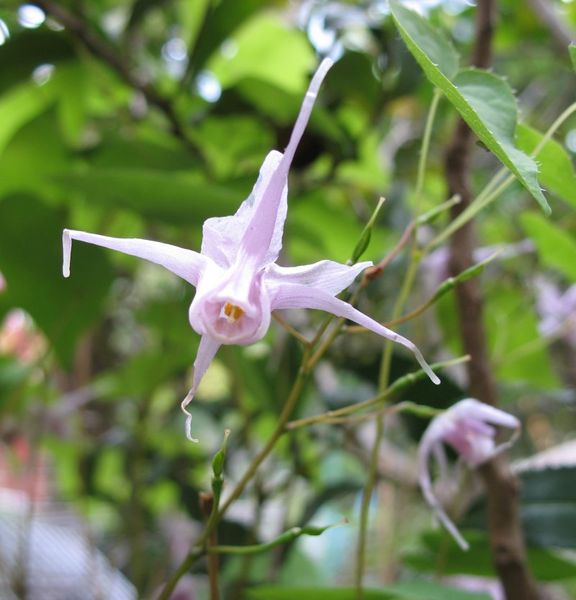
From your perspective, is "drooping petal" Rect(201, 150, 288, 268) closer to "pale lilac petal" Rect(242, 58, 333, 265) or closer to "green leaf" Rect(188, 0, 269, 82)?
"pale lilac petal" Rect(242, 58, 333, 265)

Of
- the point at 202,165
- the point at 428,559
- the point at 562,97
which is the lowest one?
the point at 428,559

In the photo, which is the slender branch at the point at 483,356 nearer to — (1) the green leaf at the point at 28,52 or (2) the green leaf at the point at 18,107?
(1) the green leaf at the point at 28,52

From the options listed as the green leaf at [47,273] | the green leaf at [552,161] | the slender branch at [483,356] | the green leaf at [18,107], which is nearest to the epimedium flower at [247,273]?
the green leaf at [552,161]

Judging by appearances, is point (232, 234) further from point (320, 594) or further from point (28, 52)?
point (28, 52)

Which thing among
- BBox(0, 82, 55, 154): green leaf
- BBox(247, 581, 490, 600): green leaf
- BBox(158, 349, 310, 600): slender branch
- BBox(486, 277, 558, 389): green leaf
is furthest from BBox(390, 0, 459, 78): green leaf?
BBox(0, 82, 55, 154): green leaf

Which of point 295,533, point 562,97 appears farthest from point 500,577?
point 562,97

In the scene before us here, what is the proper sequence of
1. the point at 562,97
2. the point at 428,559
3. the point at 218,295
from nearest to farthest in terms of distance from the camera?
the point at 218,295 → the point at 428,559 → the point at 562,97

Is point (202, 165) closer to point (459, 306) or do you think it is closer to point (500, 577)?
→ point (459, 306)

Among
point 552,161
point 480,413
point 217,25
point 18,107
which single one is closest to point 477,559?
point 480,413
